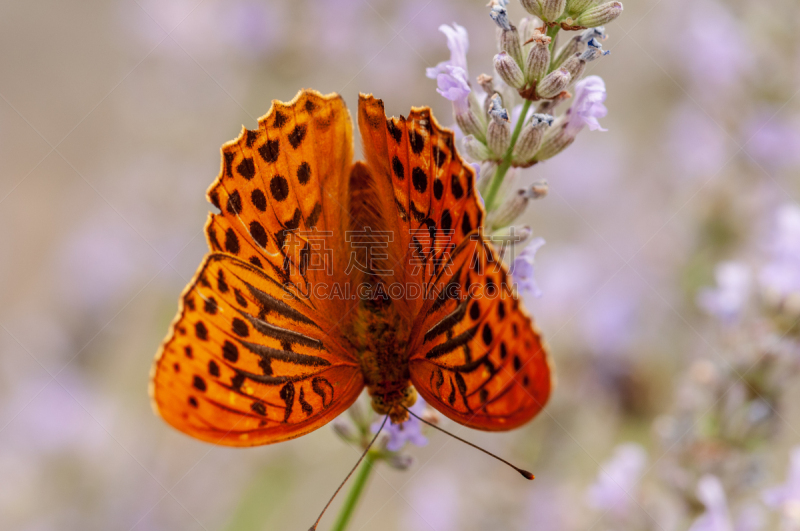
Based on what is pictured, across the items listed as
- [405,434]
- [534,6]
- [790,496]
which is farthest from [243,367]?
[790,496]

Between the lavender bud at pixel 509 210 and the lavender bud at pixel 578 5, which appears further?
the lavender bud at pixel 509 210

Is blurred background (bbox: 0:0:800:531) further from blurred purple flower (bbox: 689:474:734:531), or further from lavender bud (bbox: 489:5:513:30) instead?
lavender bud (bbox: 489:5:513:30)

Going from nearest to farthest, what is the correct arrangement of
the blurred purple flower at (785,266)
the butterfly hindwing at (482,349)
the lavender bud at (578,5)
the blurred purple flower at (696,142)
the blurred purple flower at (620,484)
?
the butterfly hindwing at (482,349)
the lavender bud at (578,5)
the blurred purple flower at (620,484)
the blurred purple flower at (785,266)
the blurred purple flower at (696,142)

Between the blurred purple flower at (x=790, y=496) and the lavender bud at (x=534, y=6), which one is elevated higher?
the lavender bud at (x=534, y=6)

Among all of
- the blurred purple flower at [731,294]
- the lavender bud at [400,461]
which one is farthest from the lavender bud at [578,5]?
the blurred purple flower at [731,294]

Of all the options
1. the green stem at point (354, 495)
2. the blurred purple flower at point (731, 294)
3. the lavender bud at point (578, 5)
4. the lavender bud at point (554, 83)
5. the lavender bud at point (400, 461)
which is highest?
the blurred purple flower at point (731, 294)

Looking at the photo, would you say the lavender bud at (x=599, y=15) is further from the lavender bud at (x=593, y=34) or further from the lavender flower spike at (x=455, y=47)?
the lavender flower spike at (x=455, y=47)

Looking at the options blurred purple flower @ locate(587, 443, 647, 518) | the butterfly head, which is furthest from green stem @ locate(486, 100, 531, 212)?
blurred purple flower @ locate(587, 443, 647, 518)
